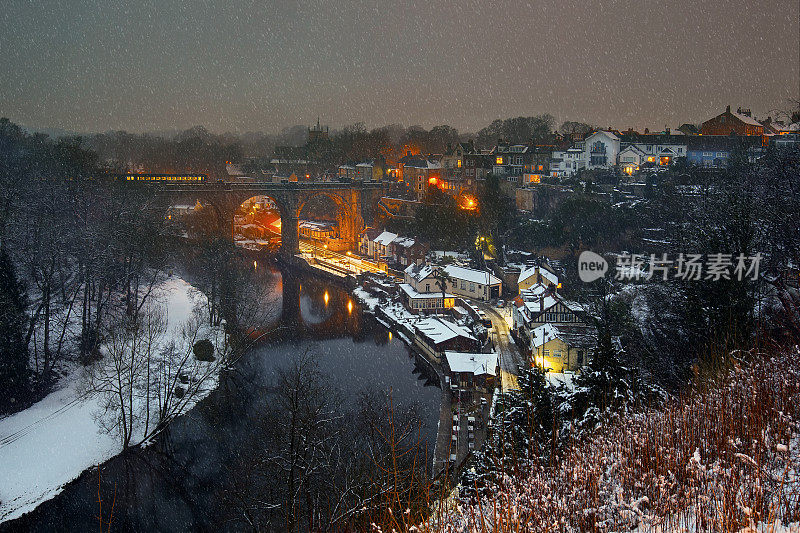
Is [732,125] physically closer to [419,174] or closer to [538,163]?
[538,163]

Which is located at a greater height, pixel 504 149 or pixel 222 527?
pixel 504 149

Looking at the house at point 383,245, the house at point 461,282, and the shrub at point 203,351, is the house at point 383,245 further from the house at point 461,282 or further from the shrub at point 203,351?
the shrub at point 203,351

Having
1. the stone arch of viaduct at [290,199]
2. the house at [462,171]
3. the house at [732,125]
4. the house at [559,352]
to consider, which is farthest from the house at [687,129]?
the house at [559,352]

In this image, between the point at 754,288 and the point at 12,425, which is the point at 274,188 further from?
the point at 754,288

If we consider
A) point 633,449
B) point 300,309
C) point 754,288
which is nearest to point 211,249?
point 300,309

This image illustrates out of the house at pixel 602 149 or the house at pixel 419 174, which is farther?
the house at pixel 419 174

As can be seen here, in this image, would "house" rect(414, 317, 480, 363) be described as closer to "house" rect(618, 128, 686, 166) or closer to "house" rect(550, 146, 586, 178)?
"house" rect(550, 146, 586, 178)
